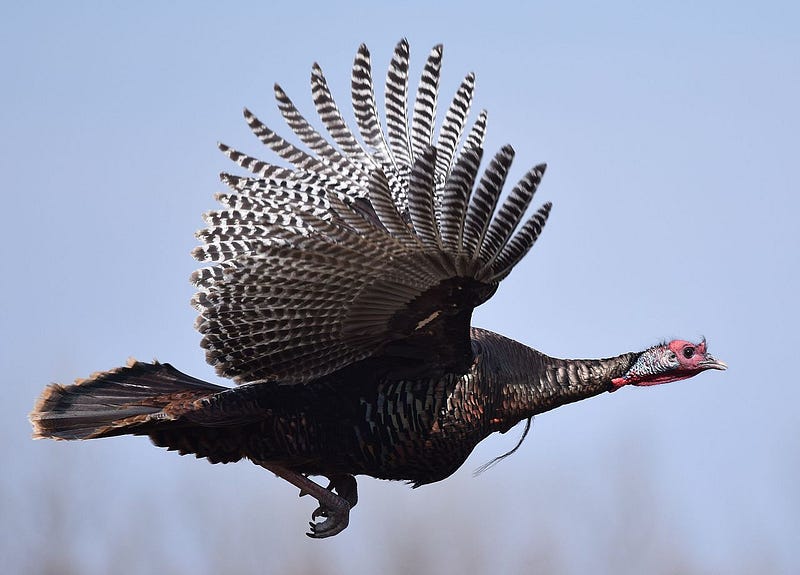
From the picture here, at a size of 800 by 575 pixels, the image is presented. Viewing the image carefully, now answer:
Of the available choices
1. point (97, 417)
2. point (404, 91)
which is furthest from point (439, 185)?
point (97, 417)

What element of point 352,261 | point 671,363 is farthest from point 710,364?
point 352,261

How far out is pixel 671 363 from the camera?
342 inches

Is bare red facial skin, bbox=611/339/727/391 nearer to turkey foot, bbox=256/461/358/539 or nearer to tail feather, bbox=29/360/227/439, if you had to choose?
turkey foot, bbox=256/461/358/539

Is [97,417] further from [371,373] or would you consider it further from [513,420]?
[513,420]

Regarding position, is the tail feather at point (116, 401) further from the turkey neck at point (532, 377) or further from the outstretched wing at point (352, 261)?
the turkey neck at point (532, 377)

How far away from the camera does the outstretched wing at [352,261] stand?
6.90 m

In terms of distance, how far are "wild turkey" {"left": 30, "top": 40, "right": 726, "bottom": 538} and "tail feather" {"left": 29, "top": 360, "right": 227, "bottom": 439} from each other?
0.04ft

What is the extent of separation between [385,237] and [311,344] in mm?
974

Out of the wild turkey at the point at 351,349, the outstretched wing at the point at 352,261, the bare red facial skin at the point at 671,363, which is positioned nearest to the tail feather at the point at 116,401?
the wild turkey at the point at 351,349

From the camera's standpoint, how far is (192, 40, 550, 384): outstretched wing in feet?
22.6

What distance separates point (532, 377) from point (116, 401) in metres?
2.47

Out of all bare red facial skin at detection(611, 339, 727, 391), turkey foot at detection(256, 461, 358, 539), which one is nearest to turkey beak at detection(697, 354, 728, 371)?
bare red facial skin at detection(611, 339, 727, 391)

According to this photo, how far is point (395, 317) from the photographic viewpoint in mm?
7555

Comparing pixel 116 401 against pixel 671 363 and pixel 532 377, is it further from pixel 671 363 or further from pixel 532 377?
pixel 671 363
